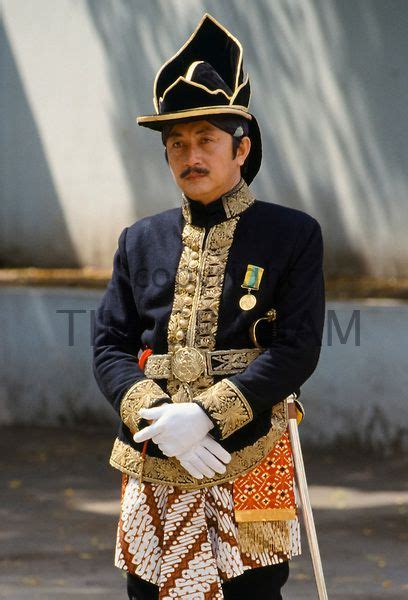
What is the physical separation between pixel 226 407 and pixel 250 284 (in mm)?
365

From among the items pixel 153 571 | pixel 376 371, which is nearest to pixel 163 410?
pixel 153 571

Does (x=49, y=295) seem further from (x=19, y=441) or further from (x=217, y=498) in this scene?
(x=217, y=498)

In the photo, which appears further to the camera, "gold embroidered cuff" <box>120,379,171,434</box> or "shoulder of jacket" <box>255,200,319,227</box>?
"shoulder of jacket" <box>255,200,319,227</box>

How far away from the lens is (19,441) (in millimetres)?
8633

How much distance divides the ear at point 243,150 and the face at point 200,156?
3 centimetres

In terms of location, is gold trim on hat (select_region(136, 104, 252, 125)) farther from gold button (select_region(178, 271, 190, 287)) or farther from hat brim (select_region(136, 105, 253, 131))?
gold button (select_region(178, 271, 190, 287))

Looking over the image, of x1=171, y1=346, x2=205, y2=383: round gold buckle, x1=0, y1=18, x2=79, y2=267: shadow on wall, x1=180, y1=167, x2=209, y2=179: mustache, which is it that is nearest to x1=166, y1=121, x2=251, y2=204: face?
x1=180, y1=167, x2=209, y2=179: mustache

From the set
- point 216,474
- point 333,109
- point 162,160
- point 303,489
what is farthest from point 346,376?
point 216,474

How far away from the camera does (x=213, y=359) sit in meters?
3.50

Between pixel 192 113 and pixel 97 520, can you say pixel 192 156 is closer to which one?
pixel 192 113

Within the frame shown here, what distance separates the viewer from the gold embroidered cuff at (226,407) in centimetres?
337

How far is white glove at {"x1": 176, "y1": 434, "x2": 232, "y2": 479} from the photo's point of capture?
133 inches

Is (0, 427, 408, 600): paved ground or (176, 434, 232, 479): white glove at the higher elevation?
(176, 434, 232, 479): white glove

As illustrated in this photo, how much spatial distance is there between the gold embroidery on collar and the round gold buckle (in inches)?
9.2
